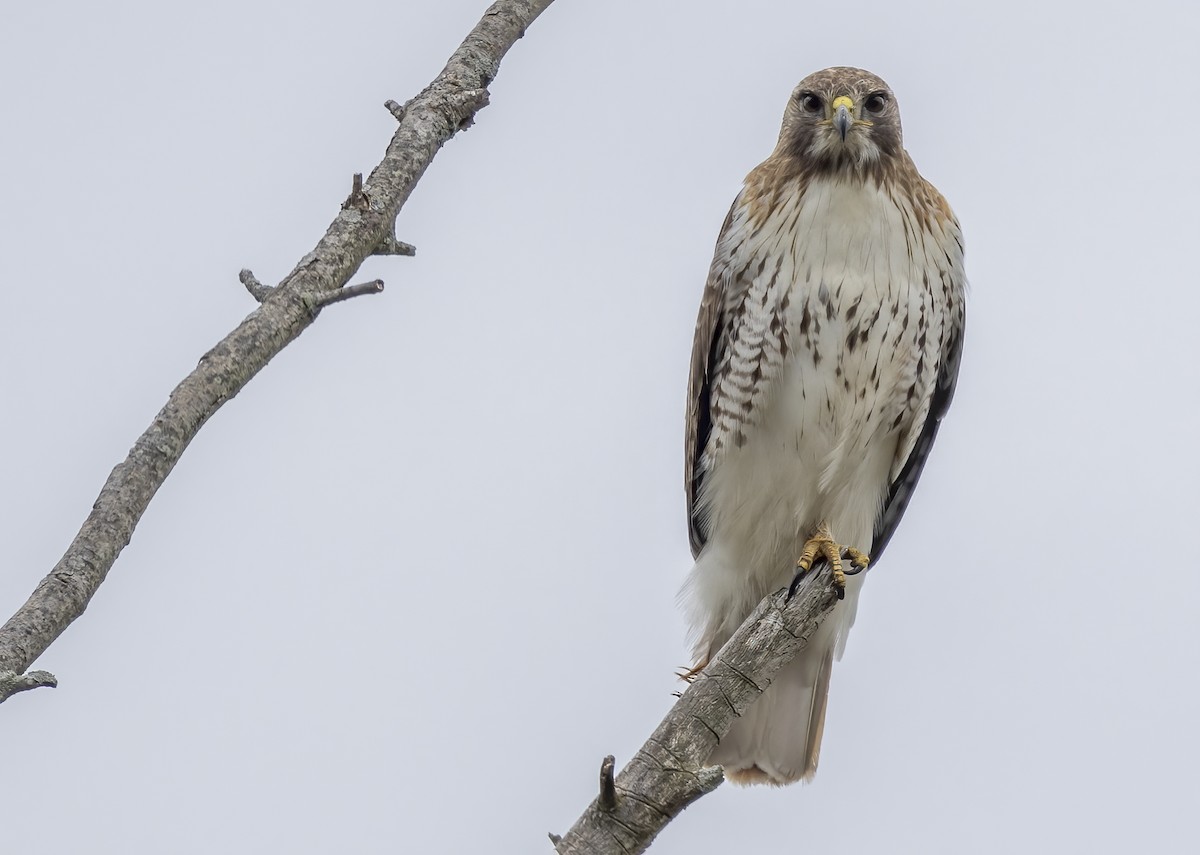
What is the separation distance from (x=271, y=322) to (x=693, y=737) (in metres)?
1.51

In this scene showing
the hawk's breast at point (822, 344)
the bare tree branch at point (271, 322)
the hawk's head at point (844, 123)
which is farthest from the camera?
the hawk's head at point (844, 123)

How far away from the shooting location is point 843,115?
214 inches

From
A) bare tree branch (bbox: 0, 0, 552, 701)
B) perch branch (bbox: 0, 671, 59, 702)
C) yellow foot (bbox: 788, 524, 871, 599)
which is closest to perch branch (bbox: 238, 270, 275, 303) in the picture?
bare tree branch (bbox: 0, 0, 552, 701)

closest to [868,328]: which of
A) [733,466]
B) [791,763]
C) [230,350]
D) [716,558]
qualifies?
[733,466]

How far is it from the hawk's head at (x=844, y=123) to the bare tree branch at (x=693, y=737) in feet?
5.50

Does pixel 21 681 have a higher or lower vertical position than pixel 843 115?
lower

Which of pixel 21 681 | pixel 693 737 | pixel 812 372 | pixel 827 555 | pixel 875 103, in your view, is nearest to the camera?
pixel 21 681

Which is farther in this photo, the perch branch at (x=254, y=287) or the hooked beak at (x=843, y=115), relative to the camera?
the hooked beak at (x=843, y=115)

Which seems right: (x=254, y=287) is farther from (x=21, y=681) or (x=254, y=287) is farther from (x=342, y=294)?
(x=21, y=681)

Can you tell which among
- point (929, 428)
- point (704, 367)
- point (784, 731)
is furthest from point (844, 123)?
point (784, 731)

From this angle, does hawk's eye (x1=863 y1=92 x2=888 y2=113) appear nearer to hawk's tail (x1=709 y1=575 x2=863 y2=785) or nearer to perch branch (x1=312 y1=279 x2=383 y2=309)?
hawk's tail (x1=709 y1=575 x2=863 y2=785)

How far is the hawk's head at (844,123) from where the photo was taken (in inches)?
218

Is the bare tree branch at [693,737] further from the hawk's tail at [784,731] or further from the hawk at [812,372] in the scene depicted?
the hawk's tail at [784,731]

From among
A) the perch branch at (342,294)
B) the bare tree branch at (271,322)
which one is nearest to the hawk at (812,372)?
the bare tree branch at (271,322)
